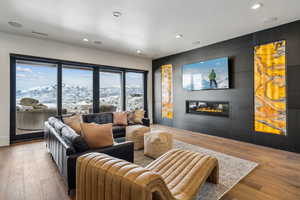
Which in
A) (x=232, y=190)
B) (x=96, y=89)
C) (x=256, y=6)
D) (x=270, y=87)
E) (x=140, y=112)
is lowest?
(x=232, y=190)

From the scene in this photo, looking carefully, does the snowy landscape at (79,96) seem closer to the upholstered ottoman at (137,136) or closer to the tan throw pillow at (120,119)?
the tan throw pillow at (120,119)

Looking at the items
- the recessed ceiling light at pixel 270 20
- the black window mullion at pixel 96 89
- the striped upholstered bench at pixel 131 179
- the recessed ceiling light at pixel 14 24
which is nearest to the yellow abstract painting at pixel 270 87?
the recessed ceiling light at pixel 270 20

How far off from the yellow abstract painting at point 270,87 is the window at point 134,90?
4.16 metres

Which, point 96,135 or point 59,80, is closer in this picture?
point 96,135

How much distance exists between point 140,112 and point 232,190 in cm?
310

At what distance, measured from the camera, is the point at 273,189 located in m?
1.98

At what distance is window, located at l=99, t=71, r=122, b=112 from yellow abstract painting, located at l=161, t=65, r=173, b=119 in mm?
1781

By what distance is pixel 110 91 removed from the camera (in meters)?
5.70

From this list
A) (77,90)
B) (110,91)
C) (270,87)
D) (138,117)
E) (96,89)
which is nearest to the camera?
(270,87)

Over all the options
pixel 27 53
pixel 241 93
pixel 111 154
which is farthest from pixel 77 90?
pixel 241 93

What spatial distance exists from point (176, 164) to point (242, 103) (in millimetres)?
3148

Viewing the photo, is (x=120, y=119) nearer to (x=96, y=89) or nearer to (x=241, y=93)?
(x=96, y=89)

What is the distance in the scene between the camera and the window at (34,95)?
4.14 metres

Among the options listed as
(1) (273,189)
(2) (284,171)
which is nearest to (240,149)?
(2) (284,171)
